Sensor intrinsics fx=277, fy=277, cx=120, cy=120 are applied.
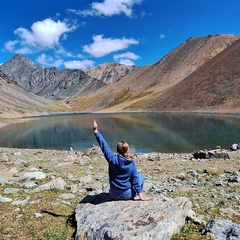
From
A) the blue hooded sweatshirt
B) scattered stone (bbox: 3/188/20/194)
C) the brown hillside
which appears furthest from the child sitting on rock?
the brown hillside

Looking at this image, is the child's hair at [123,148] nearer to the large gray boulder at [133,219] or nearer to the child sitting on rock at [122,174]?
the child sitting on rock at [122,174]

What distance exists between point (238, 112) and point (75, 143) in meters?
81.5

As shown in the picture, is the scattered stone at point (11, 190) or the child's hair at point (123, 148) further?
the scattered stone at point (11, 190)

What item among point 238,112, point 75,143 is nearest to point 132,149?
point 75,143

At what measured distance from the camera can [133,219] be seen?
27.1 feet

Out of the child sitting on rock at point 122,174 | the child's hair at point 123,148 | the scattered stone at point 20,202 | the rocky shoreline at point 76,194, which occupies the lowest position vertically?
the rocky shoreline at point 76,194

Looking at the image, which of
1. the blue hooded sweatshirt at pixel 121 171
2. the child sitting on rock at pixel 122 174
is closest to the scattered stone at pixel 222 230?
the child sitting on rock at pixel 122 174

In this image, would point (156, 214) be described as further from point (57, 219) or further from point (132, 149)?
point (132, 149)

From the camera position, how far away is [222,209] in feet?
37.8

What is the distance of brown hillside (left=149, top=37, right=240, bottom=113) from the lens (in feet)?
444

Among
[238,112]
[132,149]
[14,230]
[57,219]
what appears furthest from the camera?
[238,112]

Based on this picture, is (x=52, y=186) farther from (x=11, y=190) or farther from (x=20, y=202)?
(x=20, y=202)

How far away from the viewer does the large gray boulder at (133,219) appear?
7777mm

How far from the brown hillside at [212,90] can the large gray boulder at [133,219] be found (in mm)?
117252
